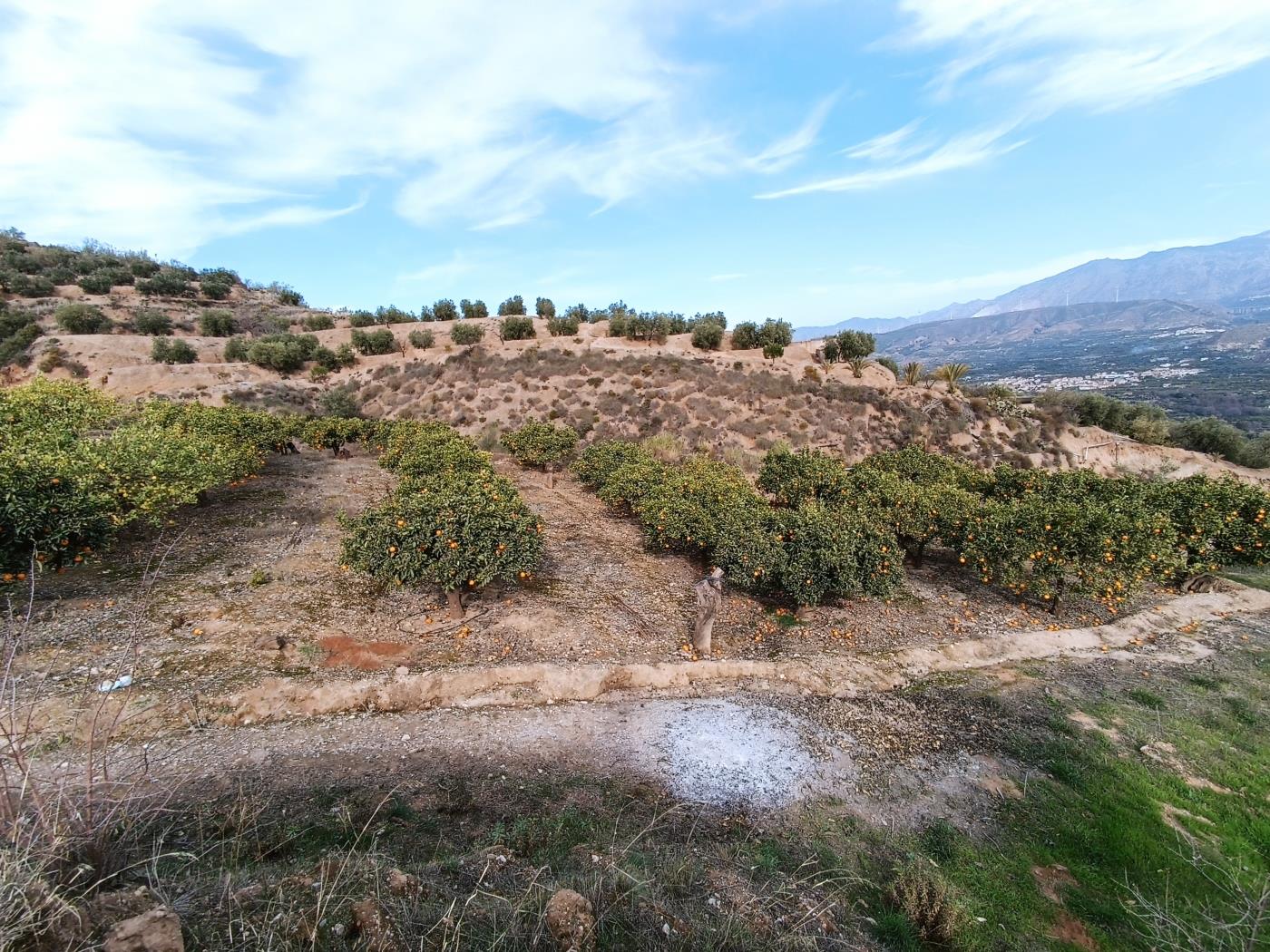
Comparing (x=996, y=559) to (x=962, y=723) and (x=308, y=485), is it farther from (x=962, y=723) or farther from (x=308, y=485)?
(x=308, y=485)

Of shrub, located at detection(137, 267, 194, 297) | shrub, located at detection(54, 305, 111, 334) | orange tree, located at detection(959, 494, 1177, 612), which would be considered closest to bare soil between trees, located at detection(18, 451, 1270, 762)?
orange tree, located at detection(959, 494, 1177, 612)

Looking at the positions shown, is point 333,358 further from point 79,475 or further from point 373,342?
point 79,475

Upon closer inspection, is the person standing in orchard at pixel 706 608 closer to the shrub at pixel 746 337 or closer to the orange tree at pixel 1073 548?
the orange tree at pixel 1073 548

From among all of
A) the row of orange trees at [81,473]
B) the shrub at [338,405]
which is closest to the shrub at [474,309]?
the shrub at [338,405]

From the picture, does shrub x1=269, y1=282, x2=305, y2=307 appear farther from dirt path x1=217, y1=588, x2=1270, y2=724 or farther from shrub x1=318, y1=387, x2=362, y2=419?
dirt path x1=217, y1=588, x2=1270, y2=724

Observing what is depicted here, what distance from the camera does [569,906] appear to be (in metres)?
3.91

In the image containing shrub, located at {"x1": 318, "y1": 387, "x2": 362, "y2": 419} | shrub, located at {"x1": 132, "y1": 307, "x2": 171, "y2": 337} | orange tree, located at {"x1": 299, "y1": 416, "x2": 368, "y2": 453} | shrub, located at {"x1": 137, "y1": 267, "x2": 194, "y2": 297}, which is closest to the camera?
orange tree, located at {"x1": 299, "y1": 416, "x2": 368, "y2": 453}

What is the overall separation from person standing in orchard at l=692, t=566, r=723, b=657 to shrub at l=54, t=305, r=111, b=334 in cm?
5351

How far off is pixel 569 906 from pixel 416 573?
22.1 ft

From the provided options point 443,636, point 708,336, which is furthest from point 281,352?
point 443,636

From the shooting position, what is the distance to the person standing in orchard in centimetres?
952

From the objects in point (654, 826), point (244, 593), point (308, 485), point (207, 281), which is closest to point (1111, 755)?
point (654, 826)

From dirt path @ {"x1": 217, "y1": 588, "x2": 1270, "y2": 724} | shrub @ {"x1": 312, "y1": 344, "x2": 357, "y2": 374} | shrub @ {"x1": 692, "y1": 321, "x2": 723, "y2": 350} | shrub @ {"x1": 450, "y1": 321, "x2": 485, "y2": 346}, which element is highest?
shrub @ {"x1": 450, "y1": 321, "x2": 485, "y2": 346}

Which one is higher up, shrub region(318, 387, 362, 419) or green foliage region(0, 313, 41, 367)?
green foliage region(0, 313, 41, 367)
